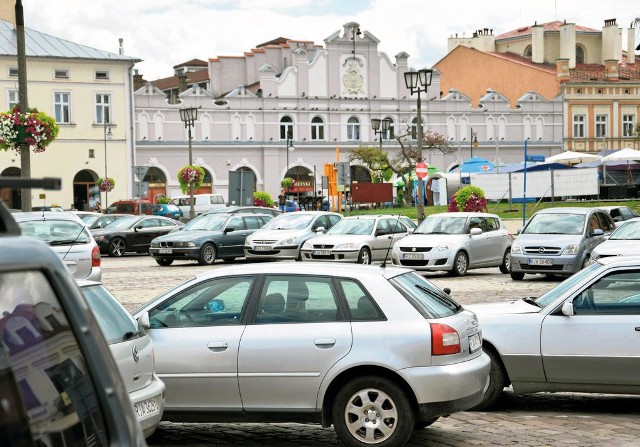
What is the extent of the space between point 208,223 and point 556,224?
42.4ft

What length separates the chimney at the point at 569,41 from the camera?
9500 cm

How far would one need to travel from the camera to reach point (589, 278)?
10.4m

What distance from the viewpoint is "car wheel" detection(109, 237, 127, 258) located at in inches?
1565

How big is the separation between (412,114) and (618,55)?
2284 centimetres

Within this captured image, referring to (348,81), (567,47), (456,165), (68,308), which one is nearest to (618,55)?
(567,47)

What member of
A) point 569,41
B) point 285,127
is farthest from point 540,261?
point 569,41

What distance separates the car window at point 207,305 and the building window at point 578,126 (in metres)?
85.1

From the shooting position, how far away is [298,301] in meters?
8.98

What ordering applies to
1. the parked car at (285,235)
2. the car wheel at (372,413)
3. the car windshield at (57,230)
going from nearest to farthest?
the car wheel at (372,413), the car windshield at (57,230), the parked car at (285,235)

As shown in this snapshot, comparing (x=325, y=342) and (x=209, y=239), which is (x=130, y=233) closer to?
(x=209, y=239)

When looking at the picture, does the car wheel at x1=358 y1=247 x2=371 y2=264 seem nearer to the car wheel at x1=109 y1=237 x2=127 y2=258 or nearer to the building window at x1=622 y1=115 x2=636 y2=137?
the car wheel at x1=109 y1=237 x2=127 y2=258

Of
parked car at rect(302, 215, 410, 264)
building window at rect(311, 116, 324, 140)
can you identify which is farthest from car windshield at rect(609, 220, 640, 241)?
building window at rect(311, 116, 324, 140)

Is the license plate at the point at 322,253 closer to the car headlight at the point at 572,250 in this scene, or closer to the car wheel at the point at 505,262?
the car wheel at the point at 505,262

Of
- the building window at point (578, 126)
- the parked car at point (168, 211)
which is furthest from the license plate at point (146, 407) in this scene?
the building window at point (578, 126)
